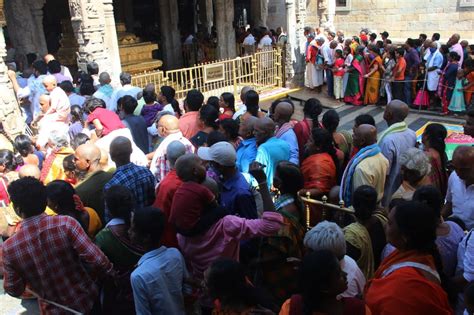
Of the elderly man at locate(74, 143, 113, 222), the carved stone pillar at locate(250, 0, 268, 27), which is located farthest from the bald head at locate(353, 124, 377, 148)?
the carved stone pillar at locate(250, 0, 268, 27)

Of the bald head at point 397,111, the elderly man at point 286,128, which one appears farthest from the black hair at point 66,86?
the bald head at point 397,111

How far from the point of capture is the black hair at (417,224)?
212cm

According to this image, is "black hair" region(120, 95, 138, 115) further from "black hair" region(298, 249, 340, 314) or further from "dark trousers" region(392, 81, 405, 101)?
"dark trousers" region(392, 81, 405, 101)

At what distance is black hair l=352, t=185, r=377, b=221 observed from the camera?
2762mm

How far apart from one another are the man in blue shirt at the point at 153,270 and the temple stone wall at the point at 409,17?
56.7ft

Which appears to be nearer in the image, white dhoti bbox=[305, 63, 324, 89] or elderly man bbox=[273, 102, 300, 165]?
elderly man bbox=[273, 102, 300, 165]

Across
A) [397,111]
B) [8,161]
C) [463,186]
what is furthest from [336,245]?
[8,161]

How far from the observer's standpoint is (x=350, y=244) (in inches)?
105

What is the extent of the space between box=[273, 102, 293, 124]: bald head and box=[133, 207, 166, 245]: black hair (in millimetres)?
2654

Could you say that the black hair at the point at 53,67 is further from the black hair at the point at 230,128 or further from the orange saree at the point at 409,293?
the orange saree at the point at 409,293

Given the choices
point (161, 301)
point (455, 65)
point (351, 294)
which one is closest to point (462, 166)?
point (351, 294)

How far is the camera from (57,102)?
5645 millimetres

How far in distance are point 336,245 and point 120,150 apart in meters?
2.09

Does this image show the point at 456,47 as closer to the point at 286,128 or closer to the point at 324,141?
the point at 286,128
